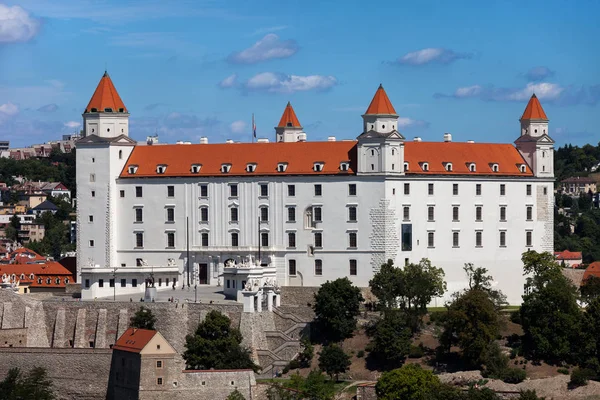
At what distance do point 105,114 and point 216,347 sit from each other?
77.5 feet

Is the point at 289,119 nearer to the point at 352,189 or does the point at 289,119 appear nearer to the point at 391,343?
the point at 352,189

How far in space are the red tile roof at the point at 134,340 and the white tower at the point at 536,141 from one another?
32.8m

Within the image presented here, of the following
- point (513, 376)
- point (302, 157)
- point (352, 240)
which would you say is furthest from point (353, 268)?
point (513, 376)

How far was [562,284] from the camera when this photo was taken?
97.6 m

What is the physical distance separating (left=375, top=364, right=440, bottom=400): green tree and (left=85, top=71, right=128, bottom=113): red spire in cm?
3221

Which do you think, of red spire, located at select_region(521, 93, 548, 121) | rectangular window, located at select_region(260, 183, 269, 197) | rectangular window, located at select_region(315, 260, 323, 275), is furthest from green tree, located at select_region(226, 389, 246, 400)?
red spire, located at select_region(521, 93, 548, 121)

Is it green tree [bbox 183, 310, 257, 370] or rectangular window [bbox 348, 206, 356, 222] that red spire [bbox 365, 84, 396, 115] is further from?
green tree [bbox 183, 310, 257, 370]

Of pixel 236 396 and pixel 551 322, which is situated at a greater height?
pixel 551 322

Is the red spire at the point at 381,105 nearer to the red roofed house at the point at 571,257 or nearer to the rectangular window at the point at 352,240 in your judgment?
the rectangular window at the point at 352,240

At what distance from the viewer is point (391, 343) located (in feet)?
301

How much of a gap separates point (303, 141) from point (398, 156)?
961cm

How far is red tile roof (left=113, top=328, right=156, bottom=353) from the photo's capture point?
87.6m

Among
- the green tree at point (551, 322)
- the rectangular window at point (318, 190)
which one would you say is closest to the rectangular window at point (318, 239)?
the rectangular window at point (318, 190)

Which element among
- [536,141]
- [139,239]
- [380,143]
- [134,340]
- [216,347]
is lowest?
[216,347]
